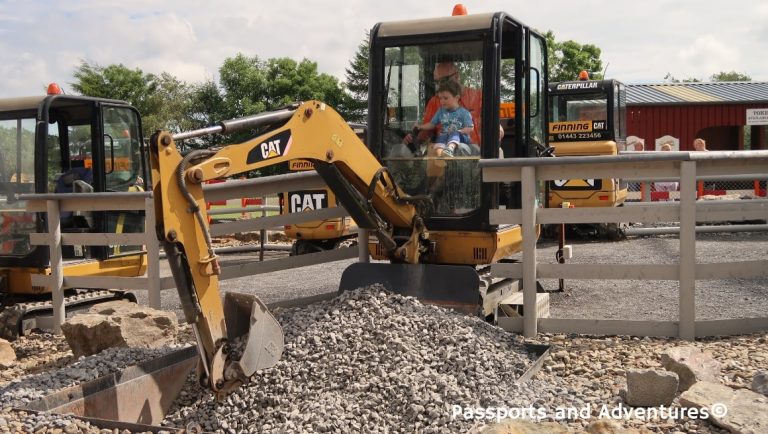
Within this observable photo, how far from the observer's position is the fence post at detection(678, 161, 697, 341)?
6.01 m

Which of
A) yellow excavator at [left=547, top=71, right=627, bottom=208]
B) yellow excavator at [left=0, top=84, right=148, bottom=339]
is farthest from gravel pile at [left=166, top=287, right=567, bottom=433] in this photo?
yellow excavator at [left=547, top=71, right=627, bottom=208]

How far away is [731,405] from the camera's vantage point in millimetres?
4258

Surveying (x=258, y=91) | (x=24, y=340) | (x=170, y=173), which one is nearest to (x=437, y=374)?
(x=170, y=173)

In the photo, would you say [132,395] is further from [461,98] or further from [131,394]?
[461,98]

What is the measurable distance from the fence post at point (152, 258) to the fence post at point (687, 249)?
15.1 feet

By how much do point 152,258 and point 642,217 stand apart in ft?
14.5

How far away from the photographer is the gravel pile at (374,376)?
4.52m

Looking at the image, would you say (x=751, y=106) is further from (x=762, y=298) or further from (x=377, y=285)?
(x=377, y=285)

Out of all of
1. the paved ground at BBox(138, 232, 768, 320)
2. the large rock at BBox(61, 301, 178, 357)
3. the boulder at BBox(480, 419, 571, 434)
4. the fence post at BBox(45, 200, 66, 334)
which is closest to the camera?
the boulder at BBox(480, 419, 571, 434)

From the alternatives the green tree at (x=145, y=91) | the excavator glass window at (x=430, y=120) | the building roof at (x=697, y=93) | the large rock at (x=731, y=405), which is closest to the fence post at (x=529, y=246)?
the excavator glass window at (x=430, y=120)

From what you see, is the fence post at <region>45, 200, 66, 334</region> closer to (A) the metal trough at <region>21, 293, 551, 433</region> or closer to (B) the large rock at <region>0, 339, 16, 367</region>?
(B) the large rock at <region>0, 339, 16, 367</region>

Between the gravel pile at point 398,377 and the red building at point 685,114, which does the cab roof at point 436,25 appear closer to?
the gravel pile at point 398,377

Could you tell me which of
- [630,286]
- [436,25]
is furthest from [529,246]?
[630,286]

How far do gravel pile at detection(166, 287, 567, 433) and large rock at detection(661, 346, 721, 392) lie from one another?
720mm
